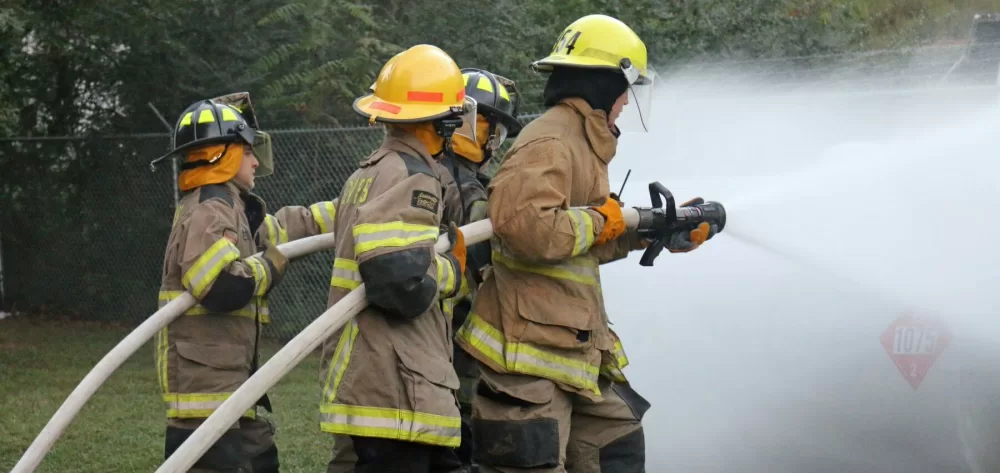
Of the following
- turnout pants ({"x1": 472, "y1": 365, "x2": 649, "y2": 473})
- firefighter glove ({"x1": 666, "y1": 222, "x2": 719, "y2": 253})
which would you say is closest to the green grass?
turnout pants ({"x1": 472, "y1": 365, "x2": 649, "y2": 473})

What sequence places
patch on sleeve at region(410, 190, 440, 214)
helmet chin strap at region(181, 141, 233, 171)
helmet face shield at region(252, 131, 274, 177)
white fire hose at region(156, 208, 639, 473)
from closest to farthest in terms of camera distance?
white fire hose at region(156, 208, 639, 473) < patch on sleeve at region(410, 190, 440, 214) < helmet chin strap at region(181, 141, 233, 171) < helmet face shield at region(252, 131, 274, 177)

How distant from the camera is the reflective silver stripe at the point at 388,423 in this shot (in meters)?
3.71

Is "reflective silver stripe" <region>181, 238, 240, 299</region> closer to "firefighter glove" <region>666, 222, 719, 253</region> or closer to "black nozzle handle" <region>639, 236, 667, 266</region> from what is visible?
"black nozzle handle" <region>639, 236, 667, 266</region>

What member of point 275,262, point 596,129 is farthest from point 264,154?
point 596,129

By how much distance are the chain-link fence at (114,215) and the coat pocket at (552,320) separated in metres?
5.73

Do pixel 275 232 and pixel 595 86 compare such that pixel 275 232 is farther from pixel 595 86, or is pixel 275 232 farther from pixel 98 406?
pixel 98 406

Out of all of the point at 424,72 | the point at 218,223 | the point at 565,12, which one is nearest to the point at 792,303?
the point at 424,72

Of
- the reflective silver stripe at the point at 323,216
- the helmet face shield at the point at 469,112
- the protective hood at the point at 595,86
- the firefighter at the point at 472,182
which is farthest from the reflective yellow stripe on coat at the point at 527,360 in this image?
the reflective silver stripe at the point at 323,216

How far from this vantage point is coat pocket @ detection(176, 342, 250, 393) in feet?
15.1

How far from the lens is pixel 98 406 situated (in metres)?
8.52

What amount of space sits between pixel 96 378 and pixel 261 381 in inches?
40.9

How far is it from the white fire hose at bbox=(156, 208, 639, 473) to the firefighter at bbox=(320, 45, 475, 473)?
0.31ft

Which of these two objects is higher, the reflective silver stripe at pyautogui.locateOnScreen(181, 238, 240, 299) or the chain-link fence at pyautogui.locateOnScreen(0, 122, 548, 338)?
the reflective silver stripe at pyautogui.locateOnScreen(181, 238, 240, 299)

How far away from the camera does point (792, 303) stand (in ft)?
14.6
